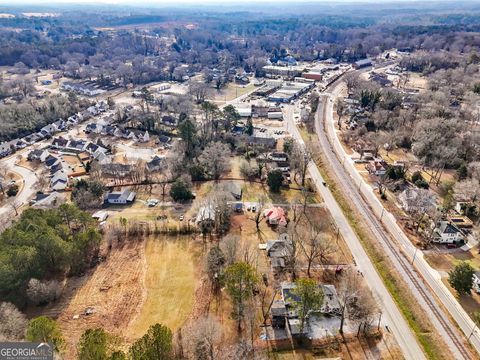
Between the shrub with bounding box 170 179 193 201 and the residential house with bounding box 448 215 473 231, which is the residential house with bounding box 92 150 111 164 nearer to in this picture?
the shrub with bounding box 170 179 193 201

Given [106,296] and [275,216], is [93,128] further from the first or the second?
[106,296]

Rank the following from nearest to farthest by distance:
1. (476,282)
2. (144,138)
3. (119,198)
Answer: (476,282)
(119,198)
(144,138)

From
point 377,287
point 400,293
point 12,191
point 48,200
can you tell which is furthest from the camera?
point 12,191

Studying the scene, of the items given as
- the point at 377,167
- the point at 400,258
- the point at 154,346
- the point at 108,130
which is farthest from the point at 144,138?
the point at 154,346

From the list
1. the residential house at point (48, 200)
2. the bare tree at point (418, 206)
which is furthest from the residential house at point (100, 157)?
the bare tree at point (418, 206)

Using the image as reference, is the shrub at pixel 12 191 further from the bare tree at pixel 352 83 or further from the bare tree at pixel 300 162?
the bare tree at pixel 352 83

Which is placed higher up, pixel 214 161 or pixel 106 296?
pixel 214 161

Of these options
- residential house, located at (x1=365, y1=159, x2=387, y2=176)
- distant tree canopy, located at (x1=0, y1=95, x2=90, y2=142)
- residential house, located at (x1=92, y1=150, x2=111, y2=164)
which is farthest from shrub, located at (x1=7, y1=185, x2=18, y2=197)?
residential house, located at (x1=365, y1=159, x2=387, y2=176)
